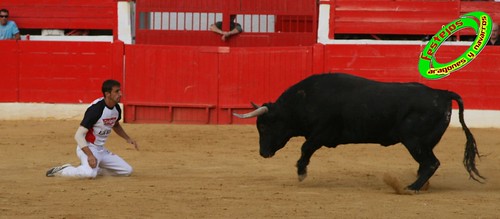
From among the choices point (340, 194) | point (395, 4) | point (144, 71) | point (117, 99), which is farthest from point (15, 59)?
point (340, 194)

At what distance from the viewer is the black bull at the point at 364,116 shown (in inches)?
395

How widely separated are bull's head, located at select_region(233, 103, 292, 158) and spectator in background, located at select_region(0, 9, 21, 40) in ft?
25.4

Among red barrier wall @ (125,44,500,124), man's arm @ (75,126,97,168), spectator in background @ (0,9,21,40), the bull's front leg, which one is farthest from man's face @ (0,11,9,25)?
the bull's front leg

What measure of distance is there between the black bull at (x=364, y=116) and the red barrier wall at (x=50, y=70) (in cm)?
681

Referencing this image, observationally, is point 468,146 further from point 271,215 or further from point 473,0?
point 473,0

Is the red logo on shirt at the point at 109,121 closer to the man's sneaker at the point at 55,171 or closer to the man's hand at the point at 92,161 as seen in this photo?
the man's hand at the point at 92,161

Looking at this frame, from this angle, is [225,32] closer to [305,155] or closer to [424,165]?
[305,155]

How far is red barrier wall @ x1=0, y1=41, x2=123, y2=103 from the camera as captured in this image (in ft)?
56.3

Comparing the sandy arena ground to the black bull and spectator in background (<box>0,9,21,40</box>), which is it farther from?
spectator in background (<box>0,9,21,40</box>)

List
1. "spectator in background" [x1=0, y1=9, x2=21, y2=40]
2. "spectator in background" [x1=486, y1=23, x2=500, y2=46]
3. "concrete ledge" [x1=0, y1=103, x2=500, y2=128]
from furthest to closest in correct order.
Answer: "spectator in background" [x1=0, y1=9, x2=21, y2=40] < "concrete ledge" [x1=0, y1=103, x2=500, y2=128] < "spectator in background" [x1=486, y1=23, x2=500, y2=46]

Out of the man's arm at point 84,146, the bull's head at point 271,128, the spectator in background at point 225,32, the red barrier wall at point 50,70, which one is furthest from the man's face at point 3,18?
the bull's head at point 271,128

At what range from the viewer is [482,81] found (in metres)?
16.6

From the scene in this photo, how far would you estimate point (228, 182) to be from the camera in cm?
1070

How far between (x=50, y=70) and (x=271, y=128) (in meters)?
7.19
